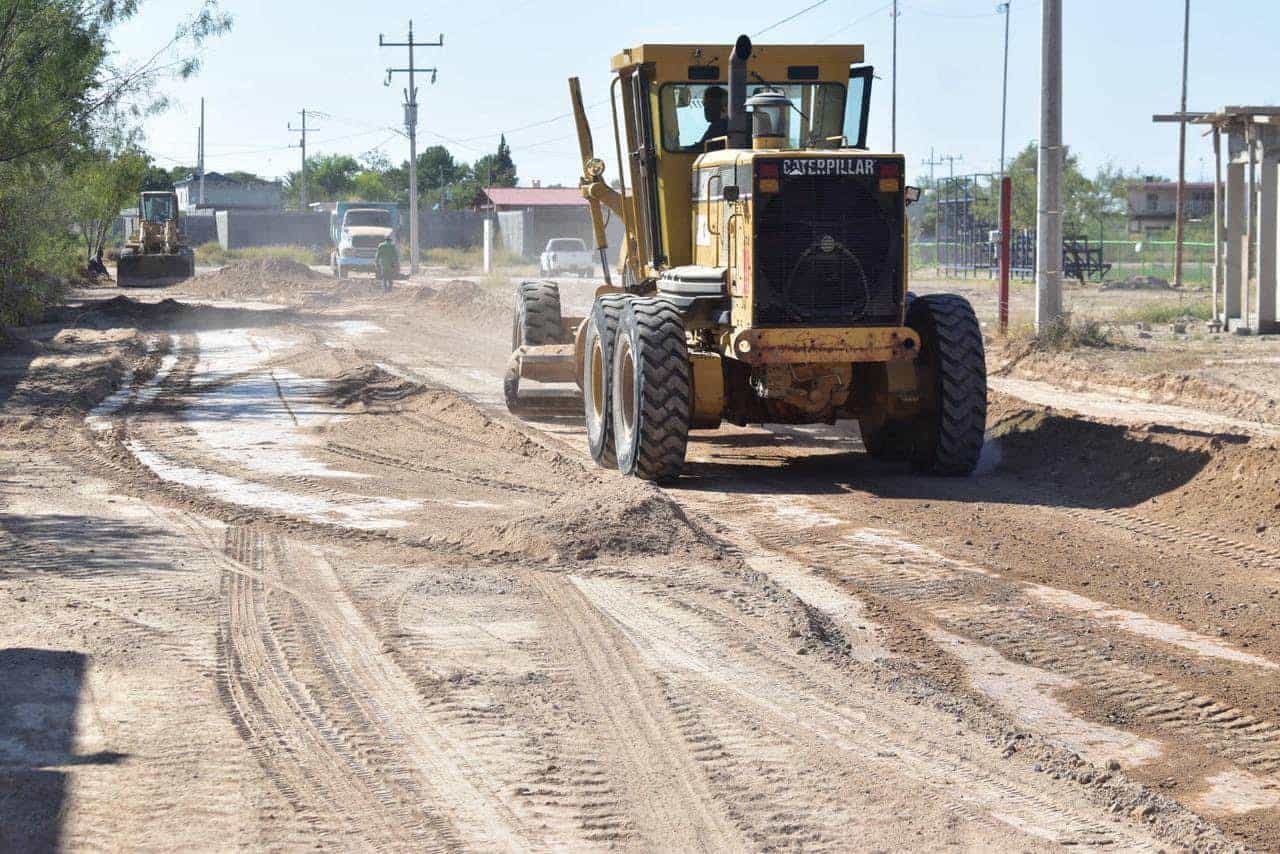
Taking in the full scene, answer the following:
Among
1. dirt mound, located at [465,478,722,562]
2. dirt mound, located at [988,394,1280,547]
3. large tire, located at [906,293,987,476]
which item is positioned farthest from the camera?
large tire, located at [906,293,987,476]

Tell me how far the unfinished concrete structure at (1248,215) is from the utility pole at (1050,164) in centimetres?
405

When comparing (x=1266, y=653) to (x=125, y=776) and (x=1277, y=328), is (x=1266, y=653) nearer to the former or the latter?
(x=125, y=776)

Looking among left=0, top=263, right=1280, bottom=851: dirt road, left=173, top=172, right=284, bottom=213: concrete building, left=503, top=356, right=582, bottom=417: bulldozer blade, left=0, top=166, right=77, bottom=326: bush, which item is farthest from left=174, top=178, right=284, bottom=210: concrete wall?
left=0, top=263, right=1280, bottom=851: dirt road

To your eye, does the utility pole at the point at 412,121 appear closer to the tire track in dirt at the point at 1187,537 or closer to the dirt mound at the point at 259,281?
the dirt mound at the point at 259,281

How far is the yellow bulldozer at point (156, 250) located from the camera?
47719mm

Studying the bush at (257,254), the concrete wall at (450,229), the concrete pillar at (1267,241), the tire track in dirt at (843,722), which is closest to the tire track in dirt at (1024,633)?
the tire track in dirt at (843,722)

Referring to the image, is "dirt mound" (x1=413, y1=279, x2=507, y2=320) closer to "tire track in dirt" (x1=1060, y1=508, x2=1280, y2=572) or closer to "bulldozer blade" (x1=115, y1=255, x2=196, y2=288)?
"bulldozer blade" (x1=115, y1=255, x2=196, y2=288)

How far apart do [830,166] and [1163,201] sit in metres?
95.0

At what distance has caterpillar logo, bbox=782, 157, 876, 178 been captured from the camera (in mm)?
11453

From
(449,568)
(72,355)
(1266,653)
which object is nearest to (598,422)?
(449,568)

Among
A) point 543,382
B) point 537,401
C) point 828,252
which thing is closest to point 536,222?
point 537,401

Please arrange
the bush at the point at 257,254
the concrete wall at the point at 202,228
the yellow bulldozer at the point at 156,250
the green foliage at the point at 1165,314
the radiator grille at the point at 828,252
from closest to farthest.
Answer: the radiator grille at the point at 828,252
the green foliage at the point at 1165,314
the yellow bulldozer at the point at 156,250
the bush at the point at 257,254
the concrete wall at the point at 202,228

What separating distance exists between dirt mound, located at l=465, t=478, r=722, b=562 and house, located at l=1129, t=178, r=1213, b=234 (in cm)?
8836

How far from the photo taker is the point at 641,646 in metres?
7.38
